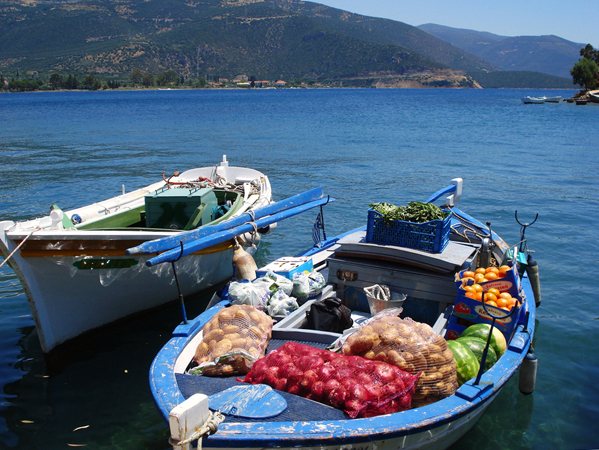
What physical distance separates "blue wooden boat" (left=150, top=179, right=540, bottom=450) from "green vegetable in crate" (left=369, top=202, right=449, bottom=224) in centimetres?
40

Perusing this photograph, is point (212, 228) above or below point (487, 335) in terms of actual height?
above

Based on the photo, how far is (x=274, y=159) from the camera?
1045 inches

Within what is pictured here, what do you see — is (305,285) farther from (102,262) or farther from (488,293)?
(102,262)

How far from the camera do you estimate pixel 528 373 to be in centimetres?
577

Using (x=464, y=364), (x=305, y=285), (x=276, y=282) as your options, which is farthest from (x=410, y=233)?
(x=464, y=364)

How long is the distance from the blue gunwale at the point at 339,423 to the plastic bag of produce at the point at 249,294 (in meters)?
1.16

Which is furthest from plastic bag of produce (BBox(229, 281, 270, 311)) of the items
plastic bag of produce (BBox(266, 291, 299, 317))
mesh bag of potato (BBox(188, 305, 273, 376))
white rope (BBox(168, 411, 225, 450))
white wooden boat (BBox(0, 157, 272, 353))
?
white rope (BBox(168, 411, 225, 450))

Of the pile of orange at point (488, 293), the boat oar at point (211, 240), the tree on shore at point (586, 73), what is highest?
the tree on shore at point (586, 73)

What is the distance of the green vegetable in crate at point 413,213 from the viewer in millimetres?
6211

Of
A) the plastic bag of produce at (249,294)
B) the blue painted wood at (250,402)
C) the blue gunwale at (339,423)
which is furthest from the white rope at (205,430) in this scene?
the plastic bag of produce at (249,294)

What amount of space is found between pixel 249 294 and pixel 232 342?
0.97 m

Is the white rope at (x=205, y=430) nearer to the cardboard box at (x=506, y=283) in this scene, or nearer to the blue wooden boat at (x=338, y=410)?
the blue wooden boat at (x=338, y=410)

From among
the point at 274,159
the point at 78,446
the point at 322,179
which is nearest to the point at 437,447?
the point at 78,446

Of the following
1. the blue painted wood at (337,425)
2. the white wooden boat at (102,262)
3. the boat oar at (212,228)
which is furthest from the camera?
the white wooden boat at (102,262)
